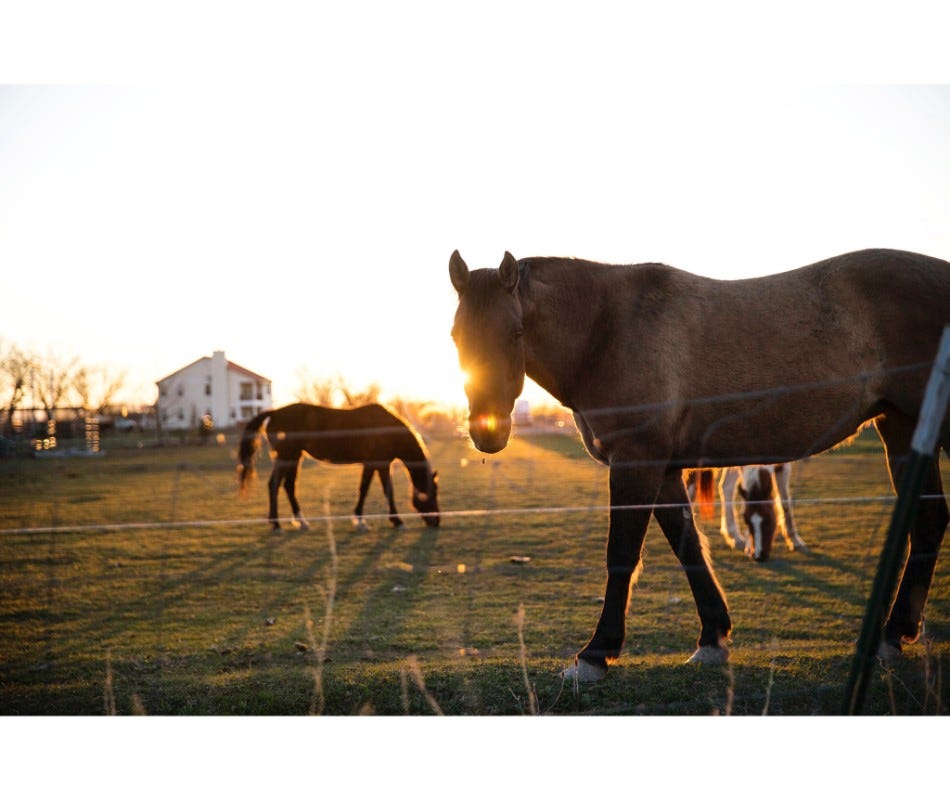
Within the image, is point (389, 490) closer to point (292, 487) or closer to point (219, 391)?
point (292, 487)

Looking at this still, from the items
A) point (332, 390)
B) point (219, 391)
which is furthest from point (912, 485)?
point (219, 391)

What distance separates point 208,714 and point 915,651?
3433mm

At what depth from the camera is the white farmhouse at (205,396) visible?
16484 mm

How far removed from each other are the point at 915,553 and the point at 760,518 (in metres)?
3.21

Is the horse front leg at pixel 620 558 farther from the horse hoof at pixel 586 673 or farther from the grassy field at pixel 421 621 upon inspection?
the grassy field at pixel 421 621

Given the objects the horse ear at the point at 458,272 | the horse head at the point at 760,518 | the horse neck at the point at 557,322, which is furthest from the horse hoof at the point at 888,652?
the horse head at the point at 760,518

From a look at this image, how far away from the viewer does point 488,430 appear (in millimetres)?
3078

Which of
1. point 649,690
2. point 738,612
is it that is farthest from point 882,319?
point 738,612

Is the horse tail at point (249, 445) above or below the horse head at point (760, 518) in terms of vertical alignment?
above

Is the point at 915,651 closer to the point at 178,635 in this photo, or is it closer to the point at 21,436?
the point at 178,635

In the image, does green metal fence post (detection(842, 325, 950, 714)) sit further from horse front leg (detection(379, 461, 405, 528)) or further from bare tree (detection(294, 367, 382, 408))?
bare tree (detection(294, 367, 382, 408))

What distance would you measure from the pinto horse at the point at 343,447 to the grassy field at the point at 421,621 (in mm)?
633

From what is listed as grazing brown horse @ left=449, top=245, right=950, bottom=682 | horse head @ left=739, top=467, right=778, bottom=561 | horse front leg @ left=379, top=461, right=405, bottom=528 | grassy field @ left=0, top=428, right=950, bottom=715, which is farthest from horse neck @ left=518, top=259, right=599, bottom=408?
horse front leg @ left=379, top=461, right=405, bottom=528

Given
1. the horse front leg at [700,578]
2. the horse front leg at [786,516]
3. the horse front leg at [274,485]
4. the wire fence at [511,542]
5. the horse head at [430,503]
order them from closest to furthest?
1. the horse front leg at [700,578]
2. the wire fence at [511,542]
3. the horse front leg at [786,516]
4. the horse head at [430,503]
5. the horse front leg at [274,485]
